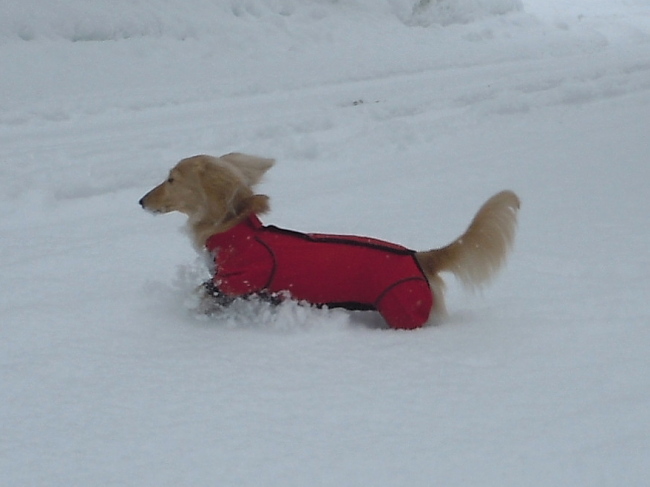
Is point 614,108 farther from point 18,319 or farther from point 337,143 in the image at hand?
point 18,319

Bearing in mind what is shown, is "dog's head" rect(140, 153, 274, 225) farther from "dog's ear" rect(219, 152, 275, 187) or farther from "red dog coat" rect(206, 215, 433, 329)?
"red dog coat" rect(206, 215, 433, 329)

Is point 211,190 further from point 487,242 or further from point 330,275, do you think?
point 487,242

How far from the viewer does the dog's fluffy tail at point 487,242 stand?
2760mm

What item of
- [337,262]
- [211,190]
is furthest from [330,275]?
[211,190]

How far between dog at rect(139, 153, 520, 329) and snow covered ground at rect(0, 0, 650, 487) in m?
0.10

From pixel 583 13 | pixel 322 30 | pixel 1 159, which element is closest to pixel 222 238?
pixel 1 159

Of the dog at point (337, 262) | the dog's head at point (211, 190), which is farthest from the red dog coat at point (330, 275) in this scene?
the dog's head at point (211, 190)

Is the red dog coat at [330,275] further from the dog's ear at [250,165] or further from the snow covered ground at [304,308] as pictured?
the dog's ear at [250,165]

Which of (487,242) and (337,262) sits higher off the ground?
(487,242)

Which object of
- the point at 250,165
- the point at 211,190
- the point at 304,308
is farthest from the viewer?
the point at 250,165

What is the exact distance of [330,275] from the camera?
2738mm

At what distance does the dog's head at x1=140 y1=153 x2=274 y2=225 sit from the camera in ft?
9.39

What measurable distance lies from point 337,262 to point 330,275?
6 cm

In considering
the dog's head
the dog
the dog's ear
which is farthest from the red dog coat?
the dog's ear
